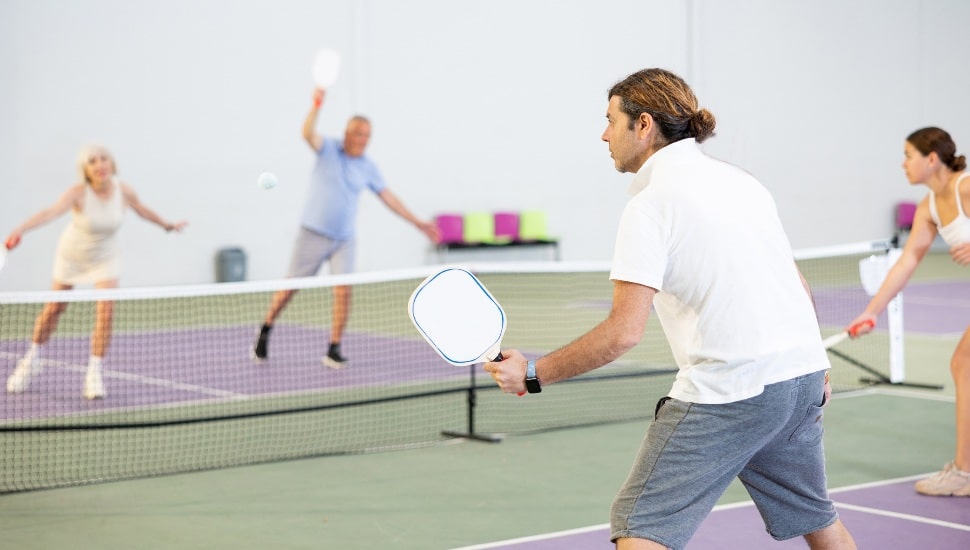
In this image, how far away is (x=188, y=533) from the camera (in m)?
5.16

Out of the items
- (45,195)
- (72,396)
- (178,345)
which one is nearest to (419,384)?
(72,396)

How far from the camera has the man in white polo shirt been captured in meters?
3.02

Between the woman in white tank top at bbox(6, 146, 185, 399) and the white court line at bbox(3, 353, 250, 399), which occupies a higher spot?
the woman in white tank top at bbox(6, 146, 185, 399)

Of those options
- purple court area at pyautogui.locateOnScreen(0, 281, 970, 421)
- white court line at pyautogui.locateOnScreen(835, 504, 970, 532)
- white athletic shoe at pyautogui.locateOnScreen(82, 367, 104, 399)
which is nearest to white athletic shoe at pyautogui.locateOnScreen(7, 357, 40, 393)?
purple court area at pyautogui.locateOnScreen(0, 281, 970, 421)

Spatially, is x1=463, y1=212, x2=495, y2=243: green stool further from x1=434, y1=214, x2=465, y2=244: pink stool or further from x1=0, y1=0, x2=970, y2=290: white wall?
x1=0, y1=0, x2=970, y2=290: white wall

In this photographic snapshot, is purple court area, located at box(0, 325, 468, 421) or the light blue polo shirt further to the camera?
the light blue polo shirt

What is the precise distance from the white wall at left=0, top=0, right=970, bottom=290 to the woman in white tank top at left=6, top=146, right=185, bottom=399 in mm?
6508

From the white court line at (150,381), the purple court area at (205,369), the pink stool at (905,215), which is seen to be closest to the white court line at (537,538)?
the purple court area at (205,369)

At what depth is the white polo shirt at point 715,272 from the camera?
9.91ft

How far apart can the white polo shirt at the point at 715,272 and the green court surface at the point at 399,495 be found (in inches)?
83.8

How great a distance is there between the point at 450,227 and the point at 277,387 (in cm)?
910

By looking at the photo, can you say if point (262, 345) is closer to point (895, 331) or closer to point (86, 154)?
point (86, 154)

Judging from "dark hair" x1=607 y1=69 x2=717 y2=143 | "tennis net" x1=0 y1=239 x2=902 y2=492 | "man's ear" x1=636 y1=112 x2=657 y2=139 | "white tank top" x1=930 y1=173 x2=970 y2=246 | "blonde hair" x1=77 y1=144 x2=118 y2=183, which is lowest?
"tennis net" x1=0 y1=239 x2=902 y2=492

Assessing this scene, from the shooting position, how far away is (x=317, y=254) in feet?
33.1
